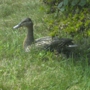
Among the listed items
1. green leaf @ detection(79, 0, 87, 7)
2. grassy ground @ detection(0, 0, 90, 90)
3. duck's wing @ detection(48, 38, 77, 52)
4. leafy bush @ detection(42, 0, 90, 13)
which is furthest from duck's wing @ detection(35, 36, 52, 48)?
green leaf @ detection(79, 0, 87, 7)

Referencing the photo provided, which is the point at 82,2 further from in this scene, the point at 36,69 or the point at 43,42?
the point at 43,42

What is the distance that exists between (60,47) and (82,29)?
2.81 ft

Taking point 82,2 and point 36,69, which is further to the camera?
point 36,69

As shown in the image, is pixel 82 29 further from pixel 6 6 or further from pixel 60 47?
pixel 6 6

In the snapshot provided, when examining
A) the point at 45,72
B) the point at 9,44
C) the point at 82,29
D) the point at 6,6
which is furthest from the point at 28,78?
the point at 6,6

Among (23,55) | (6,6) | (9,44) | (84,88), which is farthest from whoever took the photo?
(6,6)

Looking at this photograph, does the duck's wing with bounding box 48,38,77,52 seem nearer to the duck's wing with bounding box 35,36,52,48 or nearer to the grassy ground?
the duck's wing with bounding box 35,36,52,48

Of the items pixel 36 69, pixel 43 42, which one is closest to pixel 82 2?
pixel 36 69

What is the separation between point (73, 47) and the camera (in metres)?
6.45

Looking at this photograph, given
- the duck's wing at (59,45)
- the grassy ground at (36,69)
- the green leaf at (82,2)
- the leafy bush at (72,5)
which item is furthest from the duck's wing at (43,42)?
the green leaf at (82,2)

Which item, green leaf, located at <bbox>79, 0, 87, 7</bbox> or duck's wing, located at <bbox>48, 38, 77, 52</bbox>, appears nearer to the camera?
green leaf, located at <bbox>79, 0, 87, 7</bbox>

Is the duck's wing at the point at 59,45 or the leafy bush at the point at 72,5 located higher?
the leafy bush at the point at 72,5

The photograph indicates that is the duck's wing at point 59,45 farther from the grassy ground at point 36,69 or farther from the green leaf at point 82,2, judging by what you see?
the green leaf at point 82,2

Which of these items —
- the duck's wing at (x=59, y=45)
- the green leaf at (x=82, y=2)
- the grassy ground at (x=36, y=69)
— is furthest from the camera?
the duck's wing at (x=59, y=45)
